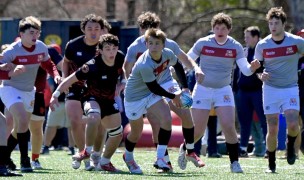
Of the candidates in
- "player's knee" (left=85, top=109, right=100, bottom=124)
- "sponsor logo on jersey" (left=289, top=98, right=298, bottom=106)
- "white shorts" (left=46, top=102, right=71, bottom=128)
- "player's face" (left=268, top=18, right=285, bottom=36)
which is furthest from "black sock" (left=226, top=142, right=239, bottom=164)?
"white shorts" (left=46, top=102, right=71, bottom=128)

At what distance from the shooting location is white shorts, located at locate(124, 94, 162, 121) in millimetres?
12250

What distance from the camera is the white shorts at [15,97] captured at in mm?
12812

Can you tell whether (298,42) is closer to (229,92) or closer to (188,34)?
(229,92)

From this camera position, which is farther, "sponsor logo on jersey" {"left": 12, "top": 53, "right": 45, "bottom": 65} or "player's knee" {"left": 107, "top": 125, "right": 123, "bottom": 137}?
"sponsor logo on jersey" {"left": 12, "top": 53, "right": 45, "bottom": 65}

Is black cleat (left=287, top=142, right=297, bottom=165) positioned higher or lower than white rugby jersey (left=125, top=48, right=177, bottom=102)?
lower

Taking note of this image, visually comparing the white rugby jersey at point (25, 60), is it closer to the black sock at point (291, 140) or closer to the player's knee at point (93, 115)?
the player's knee at point (93, 115)

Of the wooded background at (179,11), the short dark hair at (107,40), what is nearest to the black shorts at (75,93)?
the short dark hair at (107,40)

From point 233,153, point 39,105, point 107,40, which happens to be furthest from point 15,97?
point 233,153

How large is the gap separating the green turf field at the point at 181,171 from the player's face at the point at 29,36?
1.61 meters

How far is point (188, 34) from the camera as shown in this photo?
28156 millimetres

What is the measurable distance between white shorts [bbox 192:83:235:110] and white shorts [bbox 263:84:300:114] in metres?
0.45

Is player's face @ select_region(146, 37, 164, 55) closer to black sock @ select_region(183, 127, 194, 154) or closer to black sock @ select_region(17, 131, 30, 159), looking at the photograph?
black sock @ select_region(183, 127, 194, 154)

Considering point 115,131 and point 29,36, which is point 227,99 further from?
point 29,36

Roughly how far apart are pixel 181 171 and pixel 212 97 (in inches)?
39.2
